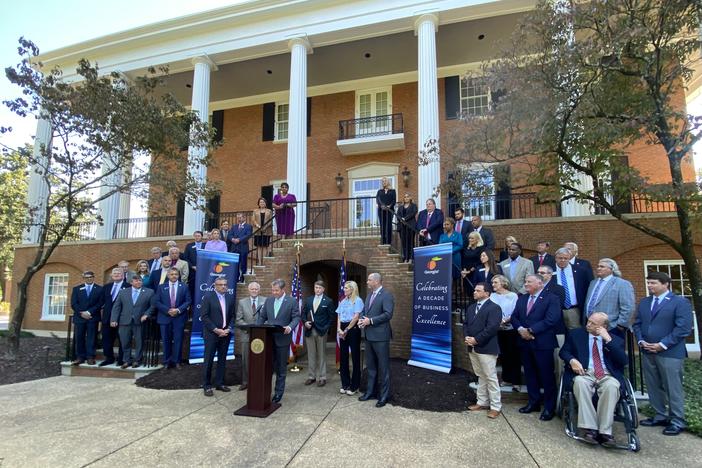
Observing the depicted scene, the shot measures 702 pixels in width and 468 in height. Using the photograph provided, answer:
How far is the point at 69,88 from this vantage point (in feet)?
30.1

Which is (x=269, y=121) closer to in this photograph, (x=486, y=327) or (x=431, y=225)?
(x=431, y=225)

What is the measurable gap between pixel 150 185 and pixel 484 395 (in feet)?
30.5

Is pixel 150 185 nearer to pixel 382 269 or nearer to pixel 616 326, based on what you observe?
pixel 382 269

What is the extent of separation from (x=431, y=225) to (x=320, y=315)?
3.39m

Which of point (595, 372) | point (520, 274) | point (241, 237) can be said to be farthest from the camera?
point (241, 237)

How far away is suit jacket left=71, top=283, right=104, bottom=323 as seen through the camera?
27.9 ft

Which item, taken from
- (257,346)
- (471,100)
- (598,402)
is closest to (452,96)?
(471,100)

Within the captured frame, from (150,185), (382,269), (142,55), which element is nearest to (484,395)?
(382,269)

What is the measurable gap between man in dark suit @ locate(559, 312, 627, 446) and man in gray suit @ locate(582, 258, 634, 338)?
1.70 feet

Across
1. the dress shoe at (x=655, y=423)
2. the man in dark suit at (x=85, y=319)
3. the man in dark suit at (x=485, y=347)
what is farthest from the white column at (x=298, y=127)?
the dress shoe at (x=655, y=423)

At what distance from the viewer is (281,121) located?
1873 centimetres

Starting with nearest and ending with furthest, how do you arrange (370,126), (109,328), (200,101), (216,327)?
(216,327) → (109,328) → (200,101) → (370,126)

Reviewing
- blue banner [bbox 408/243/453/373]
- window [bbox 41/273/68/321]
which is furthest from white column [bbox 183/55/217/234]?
blue banner [bbox 408/243/453/373]

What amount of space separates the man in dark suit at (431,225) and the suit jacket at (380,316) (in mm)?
3047
